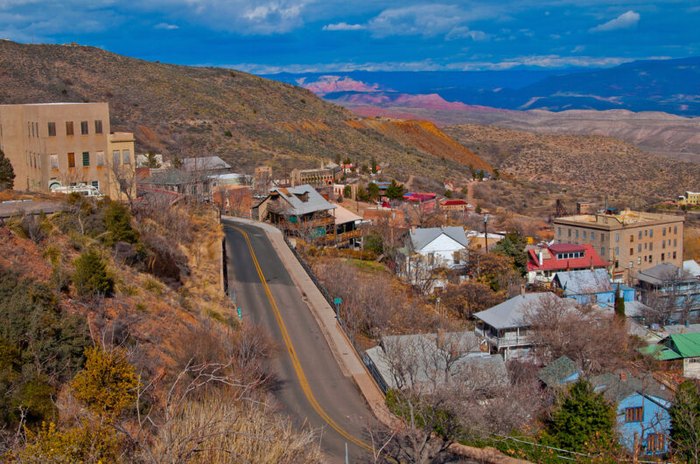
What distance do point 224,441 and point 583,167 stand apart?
4463 inches

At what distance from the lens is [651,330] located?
4078 cm

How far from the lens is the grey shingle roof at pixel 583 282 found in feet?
150

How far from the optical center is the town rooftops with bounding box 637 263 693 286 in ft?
164

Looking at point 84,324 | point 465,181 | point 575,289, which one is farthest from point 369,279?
point 465,181

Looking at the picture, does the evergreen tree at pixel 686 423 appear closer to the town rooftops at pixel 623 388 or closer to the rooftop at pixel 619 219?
the town rooftops at pixel 623 388

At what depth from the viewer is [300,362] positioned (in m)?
25.4

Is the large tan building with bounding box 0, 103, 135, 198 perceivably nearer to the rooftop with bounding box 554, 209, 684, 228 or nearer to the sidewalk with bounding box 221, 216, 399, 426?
the sidewalk with bounding box 221, 216, 399, 426

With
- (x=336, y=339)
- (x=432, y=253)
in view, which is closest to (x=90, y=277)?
(x=336, y=339)

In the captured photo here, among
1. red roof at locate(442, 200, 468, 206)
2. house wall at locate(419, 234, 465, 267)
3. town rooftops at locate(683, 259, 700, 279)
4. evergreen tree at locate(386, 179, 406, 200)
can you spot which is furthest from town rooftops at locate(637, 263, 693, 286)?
evergreen tree at locate(386, 179, 406, 200)

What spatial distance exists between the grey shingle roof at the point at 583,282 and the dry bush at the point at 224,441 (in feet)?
111

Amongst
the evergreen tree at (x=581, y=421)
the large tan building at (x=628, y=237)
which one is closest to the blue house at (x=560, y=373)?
the evergreen tree at (x=581, y=421)

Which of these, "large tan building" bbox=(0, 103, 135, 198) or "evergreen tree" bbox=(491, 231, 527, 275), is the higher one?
"large tan building" bbox=(0, 103, 135, 198)

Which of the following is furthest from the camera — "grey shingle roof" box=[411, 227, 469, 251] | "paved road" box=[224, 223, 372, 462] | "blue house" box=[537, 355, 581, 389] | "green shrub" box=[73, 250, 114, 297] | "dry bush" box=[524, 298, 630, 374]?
"grey shingle roof" box=[411, 227, 469, 251]

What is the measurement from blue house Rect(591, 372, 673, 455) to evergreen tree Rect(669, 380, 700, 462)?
0.84 m
